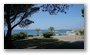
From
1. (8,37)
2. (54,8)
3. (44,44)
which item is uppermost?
(54,8)

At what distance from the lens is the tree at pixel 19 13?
4891 millimetres

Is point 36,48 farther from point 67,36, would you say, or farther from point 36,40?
point 67,36

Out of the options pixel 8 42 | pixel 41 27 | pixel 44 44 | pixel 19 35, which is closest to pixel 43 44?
pixel 44 44

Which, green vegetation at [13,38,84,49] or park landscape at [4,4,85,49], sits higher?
park landscape at [4,4,85,49]

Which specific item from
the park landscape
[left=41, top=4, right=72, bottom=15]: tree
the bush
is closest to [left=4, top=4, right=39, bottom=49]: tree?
the park landscape

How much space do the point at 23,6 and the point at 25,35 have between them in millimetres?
483

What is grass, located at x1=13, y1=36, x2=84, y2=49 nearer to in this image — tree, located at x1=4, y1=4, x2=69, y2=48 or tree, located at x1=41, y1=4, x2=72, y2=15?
tree, located at x1=4, y1=4, x2=69, y2=48

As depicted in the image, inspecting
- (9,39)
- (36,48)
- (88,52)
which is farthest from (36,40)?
(88,52)

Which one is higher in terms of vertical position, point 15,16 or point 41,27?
point 15,16

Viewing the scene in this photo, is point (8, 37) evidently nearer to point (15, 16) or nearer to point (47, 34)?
point (15, 16)

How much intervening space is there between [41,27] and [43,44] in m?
0.28

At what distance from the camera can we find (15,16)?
4.91m

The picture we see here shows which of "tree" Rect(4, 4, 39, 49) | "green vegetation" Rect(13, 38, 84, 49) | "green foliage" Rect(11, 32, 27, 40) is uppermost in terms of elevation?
"tree" Rect(4, 4, 39, 49)

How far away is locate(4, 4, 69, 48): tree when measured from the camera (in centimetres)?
489
